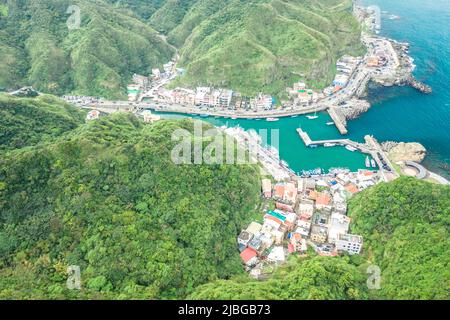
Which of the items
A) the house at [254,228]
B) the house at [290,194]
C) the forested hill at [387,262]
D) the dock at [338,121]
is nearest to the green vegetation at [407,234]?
the forested hill at [387,262]

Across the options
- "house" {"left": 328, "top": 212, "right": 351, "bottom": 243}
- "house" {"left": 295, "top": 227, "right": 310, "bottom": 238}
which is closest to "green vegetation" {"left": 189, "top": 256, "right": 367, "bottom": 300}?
"house" {"left": 328, "top": 212, "right": 351, "bottom": 243}

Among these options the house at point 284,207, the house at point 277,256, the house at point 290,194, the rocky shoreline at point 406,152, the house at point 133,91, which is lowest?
the house at point 277,256

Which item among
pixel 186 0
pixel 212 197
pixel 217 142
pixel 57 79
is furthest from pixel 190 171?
pixel 186 0

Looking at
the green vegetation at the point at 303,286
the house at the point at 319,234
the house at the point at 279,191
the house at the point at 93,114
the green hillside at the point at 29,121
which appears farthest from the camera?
the house at the point at 93,114

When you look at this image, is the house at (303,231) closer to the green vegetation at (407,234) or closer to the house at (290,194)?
the house at (290,194)

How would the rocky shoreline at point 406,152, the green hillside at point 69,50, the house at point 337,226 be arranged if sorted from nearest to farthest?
the house at point 337,226 < the rocky shoreline at point 406,152 < the green hillside at point 69,50

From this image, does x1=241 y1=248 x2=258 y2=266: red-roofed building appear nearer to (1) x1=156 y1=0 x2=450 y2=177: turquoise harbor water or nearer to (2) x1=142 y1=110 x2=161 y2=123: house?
(1) x1=156 y1=0 x2=450 y2=177: turquoise harbor water
